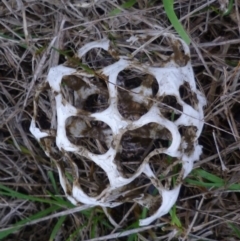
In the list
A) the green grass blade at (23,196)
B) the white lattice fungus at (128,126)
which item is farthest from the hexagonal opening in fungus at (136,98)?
the green grass blade at (23,196)

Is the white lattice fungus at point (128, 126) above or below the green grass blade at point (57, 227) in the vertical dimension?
above

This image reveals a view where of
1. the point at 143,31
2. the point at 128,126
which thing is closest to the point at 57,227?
the point at 128,126

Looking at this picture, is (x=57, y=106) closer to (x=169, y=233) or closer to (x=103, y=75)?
(x=103, y=75)

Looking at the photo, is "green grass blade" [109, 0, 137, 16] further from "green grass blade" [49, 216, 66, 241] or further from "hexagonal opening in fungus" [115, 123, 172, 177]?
"green grass blade" [49, 216, 66, 241]

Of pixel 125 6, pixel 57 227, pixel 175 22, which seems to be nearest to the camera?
pixel 175 22

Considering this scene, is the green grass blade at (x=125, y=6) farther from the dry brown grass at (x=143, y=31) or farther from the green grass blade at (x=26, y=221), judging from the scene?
the green grass blade at (x=26, y=221)

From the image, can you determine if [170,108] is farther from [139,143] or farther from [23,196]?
[23,196]

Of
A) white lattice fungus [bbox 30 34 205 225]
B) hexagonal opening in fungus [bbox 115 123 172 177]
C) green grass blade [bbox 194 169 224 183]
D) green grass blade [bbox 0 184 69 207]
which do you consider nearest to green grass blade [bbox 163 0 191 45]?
white lattice fungus [bbox 30 34 205 225]
